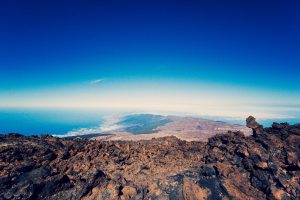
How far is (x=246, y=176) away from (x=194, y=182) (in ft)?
14.6

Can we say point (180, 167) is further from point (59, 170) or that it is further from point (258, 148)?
point (59, 170)

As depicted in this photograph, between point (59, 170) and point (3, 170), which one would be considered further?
point (59, 170)

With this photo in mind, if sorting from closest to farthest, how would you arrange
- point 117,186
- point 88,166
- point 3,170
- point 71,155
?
point 3,170, point 117,186, point 88,166, point 71,155

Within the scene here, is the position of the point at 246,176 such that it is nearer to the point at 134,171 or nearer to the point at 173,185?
the point at 173,185

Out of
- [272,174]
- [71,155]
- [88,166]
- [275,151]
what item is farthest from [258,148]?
[71,155]

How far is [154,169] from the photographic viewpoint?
16.9m

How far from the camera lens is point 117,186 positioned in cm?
1518

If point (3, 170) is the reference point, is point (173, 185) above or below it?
below

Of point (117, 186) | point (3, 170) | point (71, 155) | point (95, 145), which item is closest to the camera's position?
point (3, 170)

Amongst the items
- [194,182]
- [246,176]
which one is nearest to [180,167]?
[194,182]

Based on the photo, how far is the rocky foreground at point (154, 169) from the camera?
575 inches

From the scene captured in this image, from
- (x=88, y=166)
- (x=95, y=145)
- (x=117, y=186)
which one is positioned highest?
(x=95, y=145)

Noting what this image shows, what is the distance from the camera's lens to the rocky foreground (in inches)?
575

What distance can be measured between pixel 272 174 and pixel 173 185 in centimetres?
764
